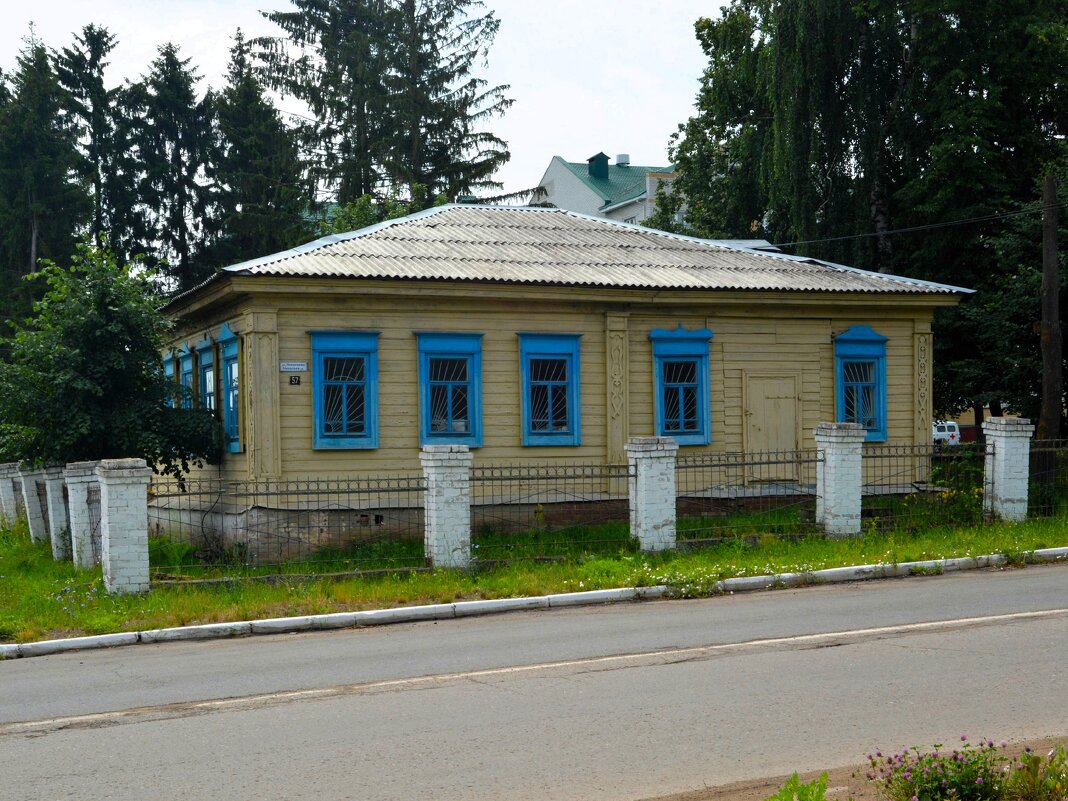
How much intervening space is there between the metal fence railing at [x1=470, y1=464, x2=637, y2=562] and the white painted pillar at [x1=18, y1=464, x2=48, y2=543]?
25.2ft

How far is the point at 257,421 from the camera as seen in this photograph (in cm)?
1689

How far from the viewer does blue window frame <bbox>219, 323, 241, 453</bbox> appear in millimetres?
18062

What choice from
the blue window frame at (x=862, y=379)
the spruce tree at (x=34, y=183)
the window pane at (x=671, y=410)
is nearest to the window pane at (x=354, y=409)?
the window pane at (x=671, y=410)

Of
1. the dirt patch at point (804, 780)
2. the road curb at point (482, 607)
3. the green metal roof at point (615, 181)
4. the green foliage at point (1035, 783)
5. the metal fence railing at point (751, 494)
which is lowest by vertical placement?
the road curb at point (482, 607)

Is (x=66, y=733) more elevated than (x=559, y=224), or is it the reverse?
(x=559, y=224)

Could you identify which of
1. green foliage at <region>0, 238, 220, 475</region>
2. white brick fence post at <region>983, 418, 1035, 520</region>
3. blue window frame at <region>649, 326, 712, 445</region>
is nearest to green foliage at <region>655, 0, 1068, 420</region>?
white brick fence post at <region>983, 418, 1035, 520</region>

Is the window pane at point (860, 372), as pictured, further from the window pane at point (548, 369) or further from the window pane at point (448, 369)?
the window pane at point (448, 369)

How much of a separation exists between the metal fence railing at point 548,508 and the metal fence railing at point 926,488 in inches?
156

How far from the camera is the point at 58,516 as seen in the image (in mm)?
17188

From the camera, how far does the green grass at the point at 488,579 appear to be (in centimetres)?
1212

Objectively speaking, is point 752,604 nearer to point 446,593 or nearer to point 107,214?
point 446,593

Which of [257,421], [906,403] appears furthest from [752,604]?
[906,403]

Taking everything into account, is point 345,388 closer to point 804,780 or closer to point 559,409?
point 559,409

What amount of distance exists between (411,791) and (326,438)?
39.4 ft
